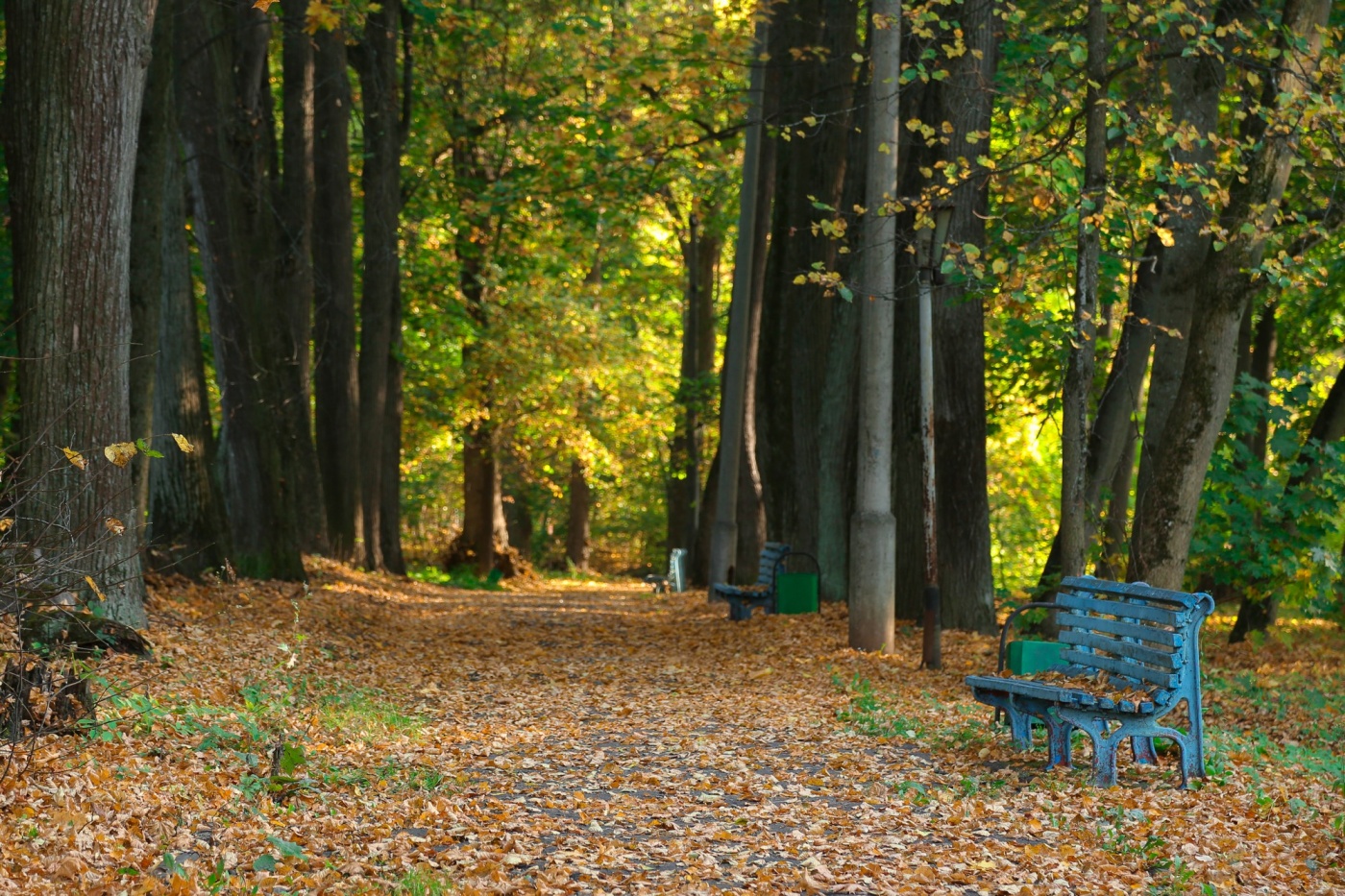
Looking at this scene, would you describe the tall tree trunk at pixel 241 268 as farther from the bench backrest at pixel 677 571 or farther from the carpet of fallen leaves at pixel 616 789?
the bench backrest at pixel 677 571

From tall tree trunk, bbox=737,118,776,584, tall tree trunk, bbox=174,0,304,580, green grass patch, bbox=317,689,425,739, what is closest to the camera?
green grass patch, bbox=317,689,425,739

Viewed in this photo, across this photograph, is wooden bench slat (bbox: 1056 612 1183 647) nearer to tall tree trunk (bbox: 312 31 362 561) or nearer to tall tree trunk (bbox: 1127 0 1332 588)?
tall tree trunk (bbox: 1127 0 1332 588)

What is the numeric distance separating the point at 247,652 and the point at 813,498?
799 cm

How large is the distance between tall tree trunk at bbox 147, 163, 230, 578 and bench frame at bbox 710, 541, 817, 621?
571 centimetres

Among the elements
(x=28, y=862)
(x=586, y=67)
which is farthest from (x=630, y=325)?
(x=28, y=862)

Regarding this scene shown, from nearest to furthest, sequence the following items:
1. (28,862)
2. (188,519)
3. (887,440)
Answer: (28,862), (887,440), (188,519)

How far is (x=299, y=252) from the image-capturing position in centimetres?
1750

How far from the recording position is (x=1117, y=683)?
7699 millimetres

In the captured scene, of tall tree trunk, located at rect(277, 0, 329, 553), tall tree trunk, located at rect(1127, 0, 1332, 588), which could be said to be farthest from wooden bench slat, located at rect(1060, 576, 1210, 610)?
tall tree trunk, located at rect(277, 0, 329, 553)

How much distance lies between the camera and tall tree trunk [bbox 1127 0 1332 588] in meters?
9.71

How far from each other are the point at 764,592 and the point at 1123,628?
796 centimetres

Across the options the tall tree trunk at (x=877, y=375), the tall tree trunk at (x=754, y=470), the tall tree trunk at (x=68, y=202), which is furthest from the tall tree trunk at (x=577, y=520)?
the tall tree trunk at (x=68, y=202)

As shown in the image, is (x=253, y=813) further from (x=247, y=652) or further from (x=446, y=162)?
(x=446, y=162)

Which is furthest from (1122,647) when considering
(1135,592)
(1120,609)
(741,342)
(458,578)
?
(458,578)
